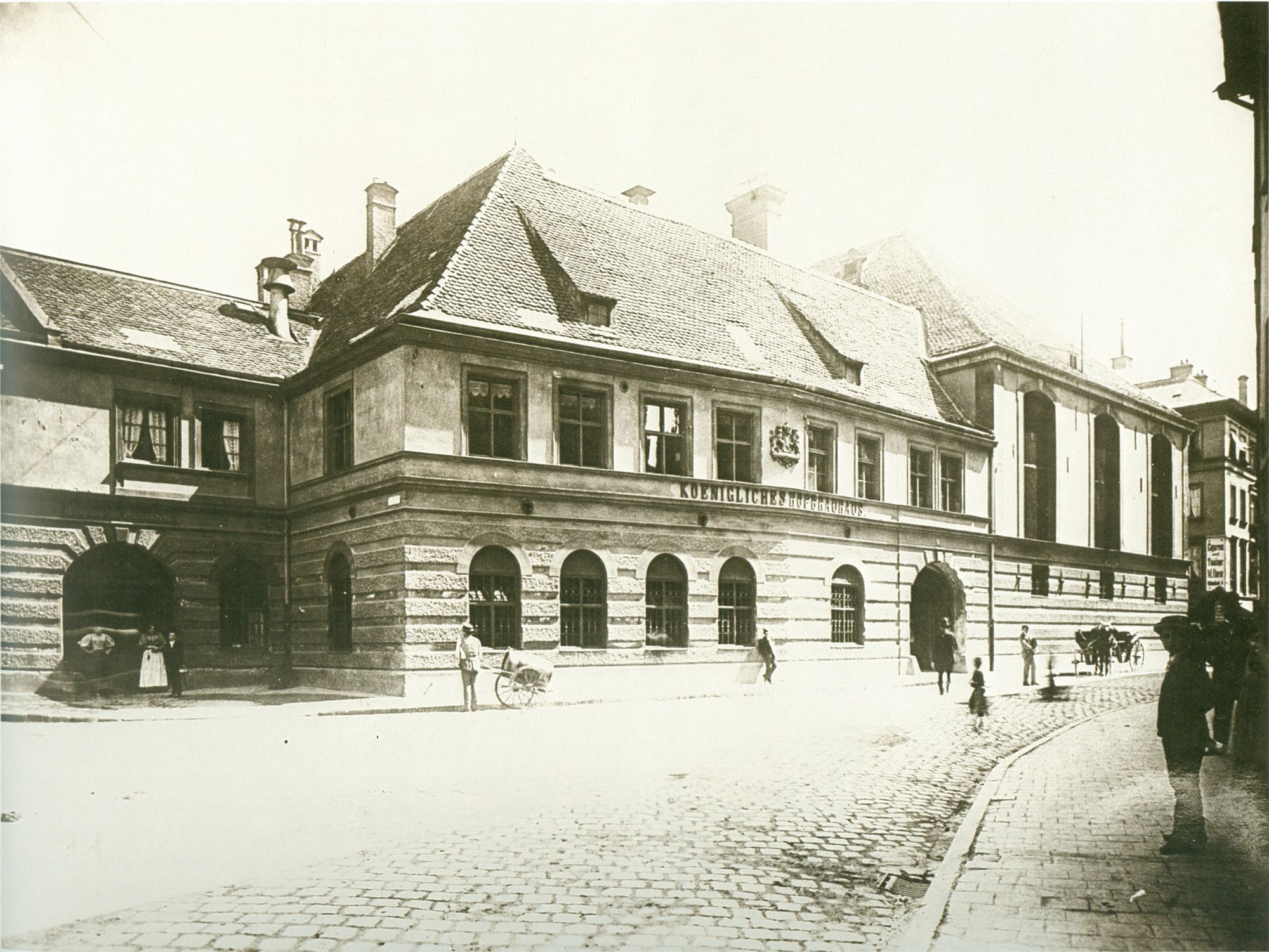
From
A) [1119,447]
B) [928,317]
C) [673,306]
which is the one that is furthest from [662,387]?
[928,317]

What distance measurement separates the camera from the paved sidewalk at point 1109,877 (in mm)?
5590

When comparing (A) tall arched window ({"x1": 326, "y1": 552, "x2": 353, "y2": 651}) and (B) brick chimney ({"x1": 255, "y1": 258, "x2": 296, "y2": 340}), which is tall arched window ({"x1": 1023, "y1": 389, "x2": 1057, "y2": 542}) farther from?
(B) brick chimney ({"x1": 255, "y1": 258, "x2": 296, "y2": 340})

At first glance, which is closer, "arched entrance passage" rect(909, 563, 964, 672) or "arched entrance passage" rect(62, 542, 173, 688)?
"arched entrance passage" rect(62, 542, 173, 688)

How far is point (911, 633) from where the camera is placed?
93.9 feet

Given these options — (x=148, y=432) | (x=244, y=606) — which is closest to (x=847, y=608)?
(x=244, y=606)

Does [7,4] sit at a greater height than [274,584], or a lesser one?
greater

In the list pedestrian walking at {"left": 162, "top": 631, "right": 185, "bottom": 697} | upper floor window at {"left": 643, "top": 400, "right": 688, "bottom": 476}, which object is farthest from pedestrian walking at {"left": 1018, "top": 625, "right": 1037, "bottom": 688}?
pedestrian walking at {"left": 162, "top": 631, "right": 185, "bottom": 697}

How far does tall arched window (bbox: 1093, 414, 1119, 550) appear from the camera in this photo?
49.1 feet

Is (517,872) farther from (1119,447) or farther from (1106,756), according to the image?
(1119,447)

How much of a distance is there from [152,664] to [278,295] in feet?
31.3

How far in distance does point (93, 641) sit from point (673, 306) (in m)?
14.6

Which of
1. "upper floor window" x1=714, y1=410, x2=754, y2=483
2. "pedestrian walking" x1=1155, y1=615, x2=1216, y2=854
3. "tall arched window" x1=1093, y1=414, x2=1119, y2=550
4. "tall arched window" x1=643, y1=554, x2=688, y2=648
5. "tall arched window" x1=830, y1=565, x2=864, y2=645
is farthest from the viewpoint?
"tall arched window" x1=830, y1=565, x2=864, y2=645

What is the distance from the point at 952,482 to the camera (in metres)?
30.0

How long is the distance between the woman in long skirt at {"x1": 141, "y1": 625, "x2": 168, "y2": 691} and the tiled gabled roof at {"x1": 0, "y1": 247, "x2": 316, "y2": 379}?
6062 millimetres
